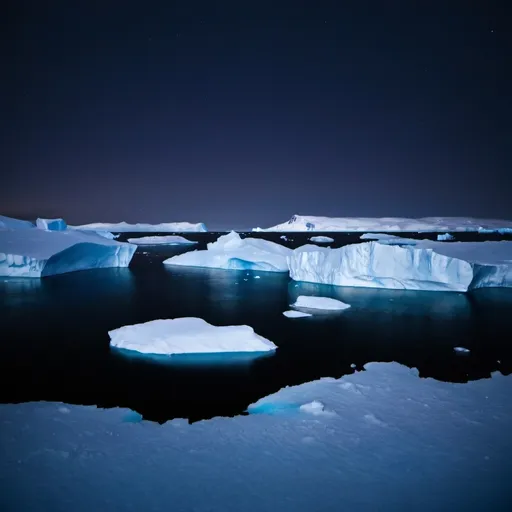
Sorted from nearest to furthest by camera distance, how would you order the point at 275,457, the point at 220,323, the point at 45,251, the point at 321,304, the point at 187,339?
the point at 275,457, the point at 187,339, the point at 220,323, the point at 321,304, the point at 45,251

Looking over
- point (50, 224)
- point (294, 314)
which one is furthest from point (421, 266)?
point (50, 224)

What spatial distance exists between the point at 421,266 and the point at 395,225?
94.1 m

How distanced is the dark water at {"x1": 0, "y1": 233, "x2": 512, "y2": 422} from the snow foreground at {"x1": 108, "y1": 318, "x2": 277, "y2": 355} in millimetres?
281

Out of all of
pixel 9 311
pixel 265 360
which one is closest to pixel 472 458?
pixel 265 360

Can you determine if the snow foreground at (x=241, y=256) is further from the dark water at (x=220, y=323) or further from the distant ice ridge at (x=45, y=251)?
the distant ice ridge at (x=45, y=251)

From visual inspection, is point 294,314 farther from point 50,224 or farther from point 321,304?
point 50,224

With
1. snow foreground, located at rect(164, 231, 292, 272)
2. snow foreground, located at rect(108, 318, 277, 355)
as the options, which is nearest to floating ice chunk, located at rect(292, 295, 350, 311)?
snow foreground, located at rect(108, 318, 277, 355)

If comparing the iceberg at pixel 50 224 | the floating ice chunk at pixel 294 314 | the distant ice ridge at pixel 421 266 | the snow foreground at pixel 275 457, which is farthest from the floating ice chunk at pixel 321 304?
the iceberg at pixel 50 224

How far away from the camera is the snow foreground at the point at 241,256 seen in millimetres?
22078

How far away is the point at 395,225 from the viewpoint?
10356 centimetres

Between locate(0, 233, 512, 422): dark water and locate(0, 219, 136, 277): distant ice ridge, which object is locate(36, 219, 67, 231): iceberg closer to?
locate(0, 219, 136, 277): distant ice ridge

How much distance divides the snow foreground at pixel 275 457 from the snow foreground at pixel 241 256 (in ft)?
55.1

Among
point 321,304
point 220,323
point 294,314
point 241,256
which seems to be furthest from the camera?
point 241,256

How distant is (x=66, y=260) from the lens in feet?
67.4
